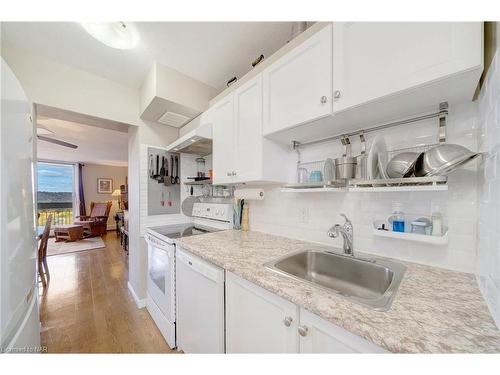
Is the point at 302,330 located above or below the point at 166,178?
below

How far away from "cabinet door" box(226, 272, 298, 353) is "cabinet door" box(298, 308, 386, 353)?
0.14 ft

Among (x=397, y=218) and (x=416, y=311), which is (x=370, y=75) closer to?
(x=397, y=218)

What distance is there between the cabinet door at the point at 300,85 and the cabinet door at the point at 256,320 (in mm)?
964

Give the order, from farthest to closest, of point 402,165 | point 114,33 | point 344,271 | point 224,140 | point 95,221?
point 95,221 → point 224,140 → point 114,33 → point 344,271 → point 402,165

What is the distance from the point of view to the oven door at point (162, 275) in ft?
4.96

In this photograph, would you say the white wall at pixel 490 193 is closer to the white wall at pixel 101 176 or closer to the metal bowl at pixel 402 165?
the metal bowl at pixel 402 165

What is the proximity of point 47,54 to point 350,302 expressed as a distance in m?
2.88

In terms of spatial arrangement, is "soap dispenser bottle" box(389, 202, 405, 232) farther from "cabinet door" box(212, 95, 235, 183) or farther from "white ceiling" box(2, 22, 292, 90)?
"white ceiling" box(2, 22, 292, 90)

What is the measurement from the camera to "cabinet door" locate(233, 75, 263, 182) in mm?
1389

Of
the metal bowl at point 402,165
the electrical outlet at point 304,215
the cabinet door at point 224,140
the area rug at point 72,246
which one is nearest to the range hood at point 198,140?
the cabinet door at point 224,140

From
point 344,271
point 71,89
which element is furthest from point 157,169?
point 344,271

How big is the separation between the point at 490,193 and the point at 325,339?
78 centimetres

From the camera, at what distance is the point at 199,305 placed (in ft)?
3.97
